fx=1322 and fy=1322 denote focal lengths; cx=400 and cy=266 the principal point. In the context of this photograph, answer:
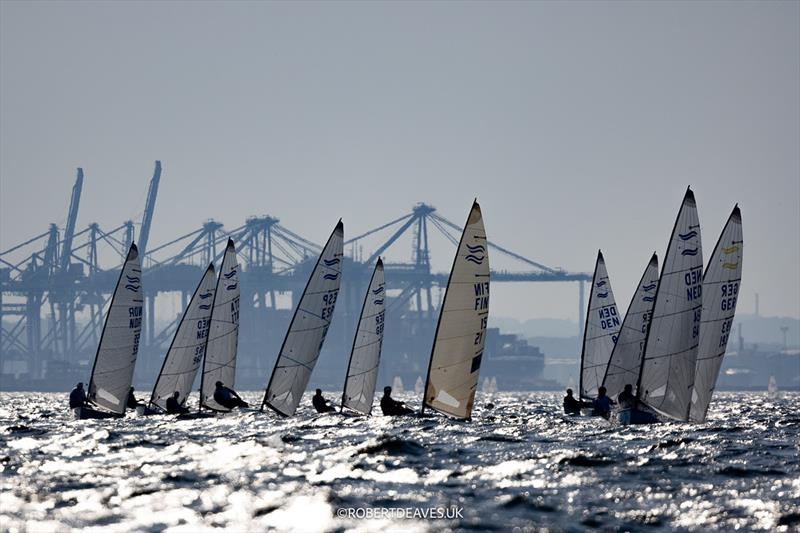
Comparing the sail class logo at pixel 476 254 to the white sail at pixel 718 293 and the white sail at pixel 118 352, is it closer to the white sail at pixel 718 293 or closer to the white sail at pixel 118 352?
the white sail at pixel 718 293

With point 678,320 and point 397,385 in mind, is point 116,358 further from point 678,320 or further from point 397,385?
point 397,385

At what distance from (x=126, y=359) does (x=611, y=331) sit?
1107 centimetres

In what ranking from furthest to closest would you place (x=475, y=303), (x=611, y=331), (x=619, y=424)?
1. (x=611, y=331)
2. (x=619, y=424)
3. (x=475, y=303)

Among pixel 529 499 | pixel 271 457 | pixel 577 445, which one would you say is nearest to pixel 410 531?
pixel 529 499

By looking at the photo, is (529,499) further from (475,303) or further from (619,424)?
(619,424)

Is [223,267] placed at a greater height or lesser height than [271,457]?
greater

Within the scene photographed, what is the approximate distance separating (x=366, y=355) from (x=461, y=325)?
16.1 ft

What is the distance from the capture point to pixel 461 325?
21859 millimetres

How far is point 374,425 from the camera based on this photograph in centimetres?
2367

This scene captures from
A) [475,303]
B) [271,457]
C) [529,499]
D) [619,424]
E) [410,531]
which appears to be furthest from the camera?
[619,424]

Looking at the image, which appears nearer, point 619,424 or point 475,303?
point 475,303

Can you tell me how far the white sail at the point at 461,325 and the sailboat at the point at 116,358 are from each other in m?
8.06

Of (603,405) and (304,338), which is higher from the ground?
(304,338)

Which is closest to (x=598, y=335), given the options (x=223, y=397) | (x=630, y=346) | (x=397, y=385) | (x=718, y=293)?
(x=630, y=346)
